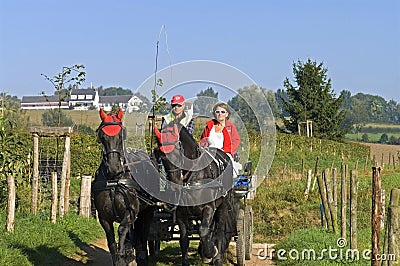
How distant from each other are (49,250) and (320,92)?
1660 inches

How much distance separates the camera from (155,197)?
30.9ft

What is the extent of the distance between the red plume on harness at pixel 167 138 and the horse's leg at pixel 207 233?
1.26 metres

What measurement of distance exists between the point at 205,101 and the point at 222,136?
104 cm

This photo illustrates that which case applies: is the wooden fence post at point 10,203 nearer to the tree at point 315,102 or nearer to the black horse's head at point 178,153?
the black horse's head at point 178,153

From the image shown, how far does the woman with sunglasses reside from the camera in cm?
1023

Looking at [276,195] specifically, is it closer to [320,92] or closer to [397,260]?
[397,260]

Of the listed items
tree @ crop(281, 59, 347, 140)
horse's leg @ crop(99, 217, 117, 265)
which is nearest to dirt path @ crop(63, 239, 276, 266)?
horse's leg @ crop(99, 217, 117, 265)

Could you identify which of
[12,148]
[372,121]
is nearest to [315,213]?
[12,148]

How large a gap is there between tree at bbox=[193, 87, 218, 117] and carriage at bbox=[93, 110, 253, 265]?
2.10ft

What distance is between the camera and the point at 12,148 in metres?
13.9

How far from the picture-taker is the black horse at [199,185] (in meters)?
8.60

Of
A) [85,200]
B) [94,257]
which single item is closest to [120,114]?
[94,257]

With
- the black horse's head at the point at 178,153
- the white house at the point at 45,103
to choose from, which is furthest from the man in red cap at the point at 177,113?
the white house at the point at 45,103

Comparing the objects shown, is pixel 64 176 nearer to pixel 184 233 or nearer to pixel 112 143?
pixel 184 233
